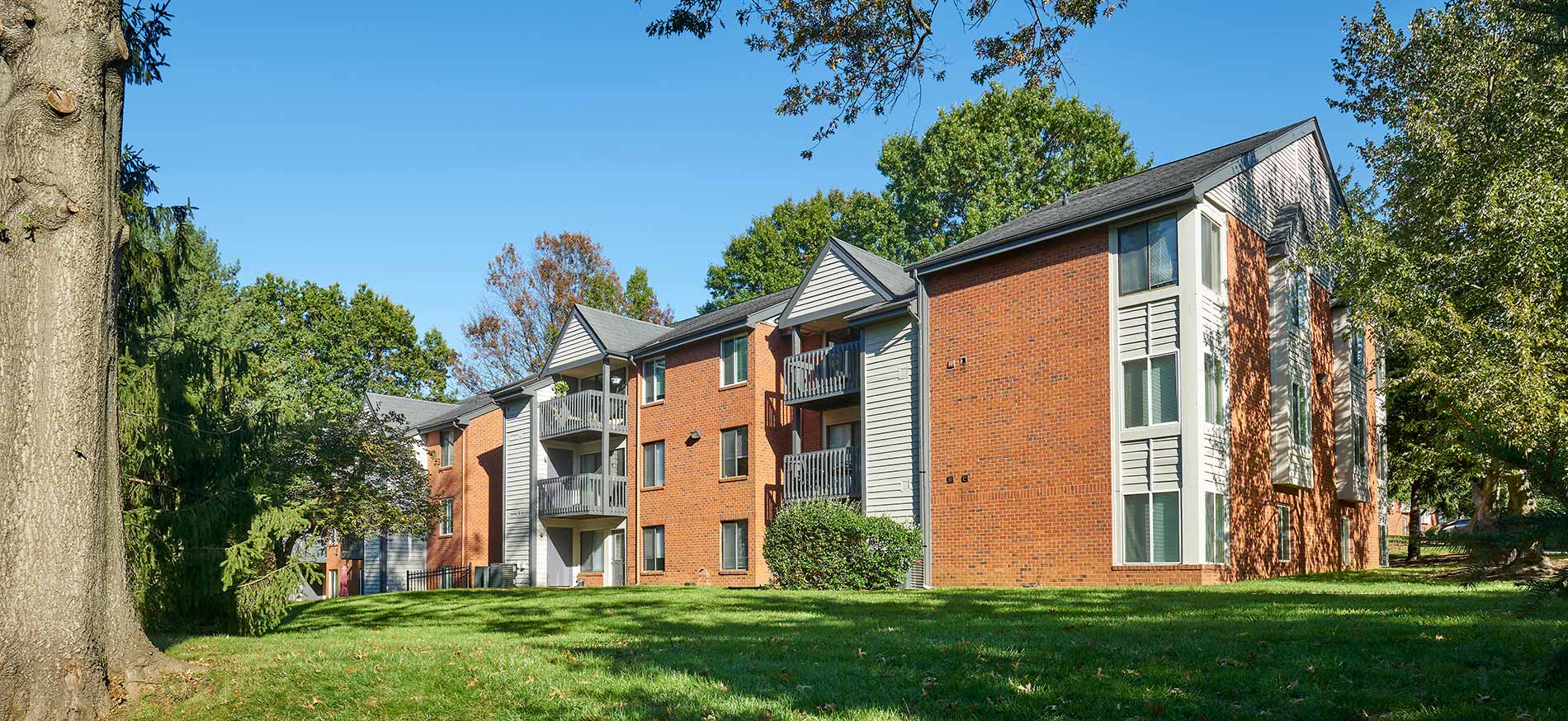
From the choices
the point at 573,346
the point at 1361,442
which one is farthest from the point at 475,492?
the point at 1361,442

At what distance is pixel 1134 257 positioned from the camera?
21.6m

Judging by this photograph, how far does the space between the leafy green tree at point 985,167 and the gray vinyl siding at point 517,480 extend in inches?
692

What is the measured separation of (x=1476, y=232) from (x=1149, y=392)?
263 inches

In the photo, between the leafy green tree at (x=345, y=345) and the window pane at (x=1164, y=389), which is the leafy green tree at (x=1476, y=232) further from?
the leafy green tree at (x=345, y=345)

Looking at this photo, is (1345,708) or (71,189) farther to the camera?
(71,189)

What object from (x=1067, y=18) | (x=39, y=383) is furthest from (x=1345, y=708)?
(x=39, y=383)

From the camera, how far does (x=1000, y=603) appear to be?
16.0 metres

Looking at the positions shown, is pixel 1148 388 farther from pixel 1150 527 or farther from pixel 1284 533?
pixel 1284 533

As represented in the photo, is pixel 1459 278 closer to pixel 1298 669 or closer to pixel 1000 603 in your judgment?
pixel 1000 603

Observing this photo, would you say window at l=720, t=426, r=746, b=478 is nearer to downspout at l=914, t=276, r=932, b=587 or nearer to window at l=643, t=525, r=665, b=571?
window at l=643, t=525, r=665, b=571

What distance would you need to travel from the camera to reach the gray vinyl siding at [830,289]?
1074 inches

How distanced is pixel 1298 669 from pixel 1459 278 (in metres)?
15.5

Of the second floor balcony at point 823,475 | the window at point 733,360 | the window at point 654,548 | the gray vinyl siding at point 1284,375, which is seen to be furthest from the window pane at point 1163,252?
the window at point 654,548

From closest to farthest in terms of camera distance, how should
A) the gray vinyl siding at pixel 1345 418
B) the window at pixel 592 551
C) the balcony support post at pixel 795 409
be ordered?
the gray vinyl siding at pixel 1345 418 < the balcony support post at pixel 795 409 < the window at pixel 592 551
